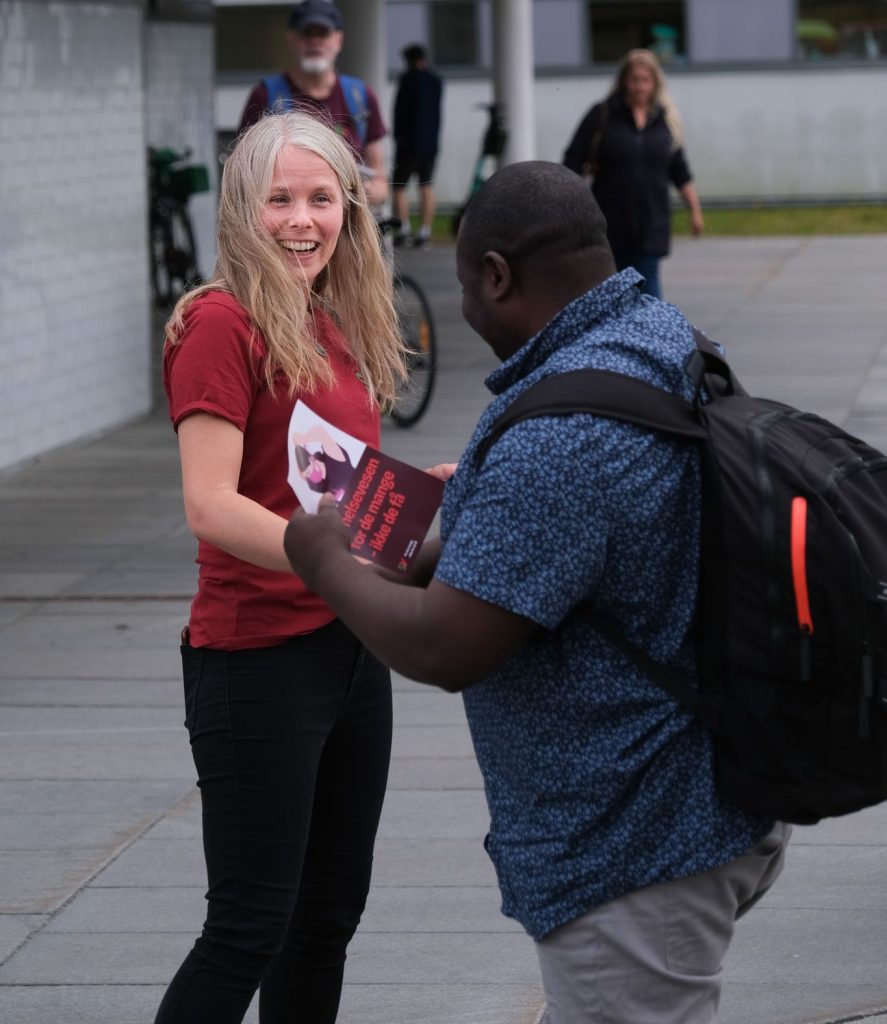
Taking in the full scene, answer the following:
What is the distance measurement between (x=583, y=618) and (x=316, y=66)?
8.78m

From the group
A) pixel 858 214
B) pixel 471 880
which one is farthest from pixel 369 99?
pixel 858 214

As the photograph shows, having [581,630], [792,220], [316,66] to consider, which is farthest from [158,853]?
[792,220]

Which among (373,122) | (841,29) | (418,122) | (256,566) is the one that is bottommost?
(256,566)

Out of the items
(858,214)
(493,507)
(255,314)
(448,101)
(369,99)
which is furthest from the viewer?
(448,101)

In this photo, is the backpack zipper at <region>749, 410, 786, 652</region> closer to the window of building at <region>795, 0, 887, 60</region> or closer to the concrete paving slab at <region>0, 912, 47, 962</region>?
the concrete paving slab at <region>0, 912, 47, 962</region>

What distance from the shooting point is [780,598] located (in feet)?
7.43

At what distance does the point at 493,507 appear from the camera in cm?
229

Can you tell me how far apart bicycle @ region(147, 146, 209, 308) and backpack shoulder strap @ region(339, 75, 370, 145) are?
9.48ft

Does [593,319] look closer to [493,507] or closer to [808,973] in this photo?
[493,507]

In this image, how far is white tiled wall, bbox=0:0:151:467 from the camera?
1041cm

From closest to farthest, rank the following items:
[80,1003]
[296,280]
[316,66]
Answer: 1. [296,280]
2. [80,1003]
3. [316,66]

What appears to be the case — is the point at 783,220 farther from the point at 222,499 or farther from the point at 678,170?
the point at 222,499

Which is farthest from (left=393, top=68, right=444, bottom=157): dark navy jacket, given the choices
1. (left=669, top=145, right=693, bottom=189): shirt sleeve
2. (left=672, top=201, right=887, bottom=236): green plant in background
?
(left=669, top=145, right=693, bottom=189): shirt sleeve

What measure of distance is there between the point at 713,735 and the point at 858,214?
25.3m
